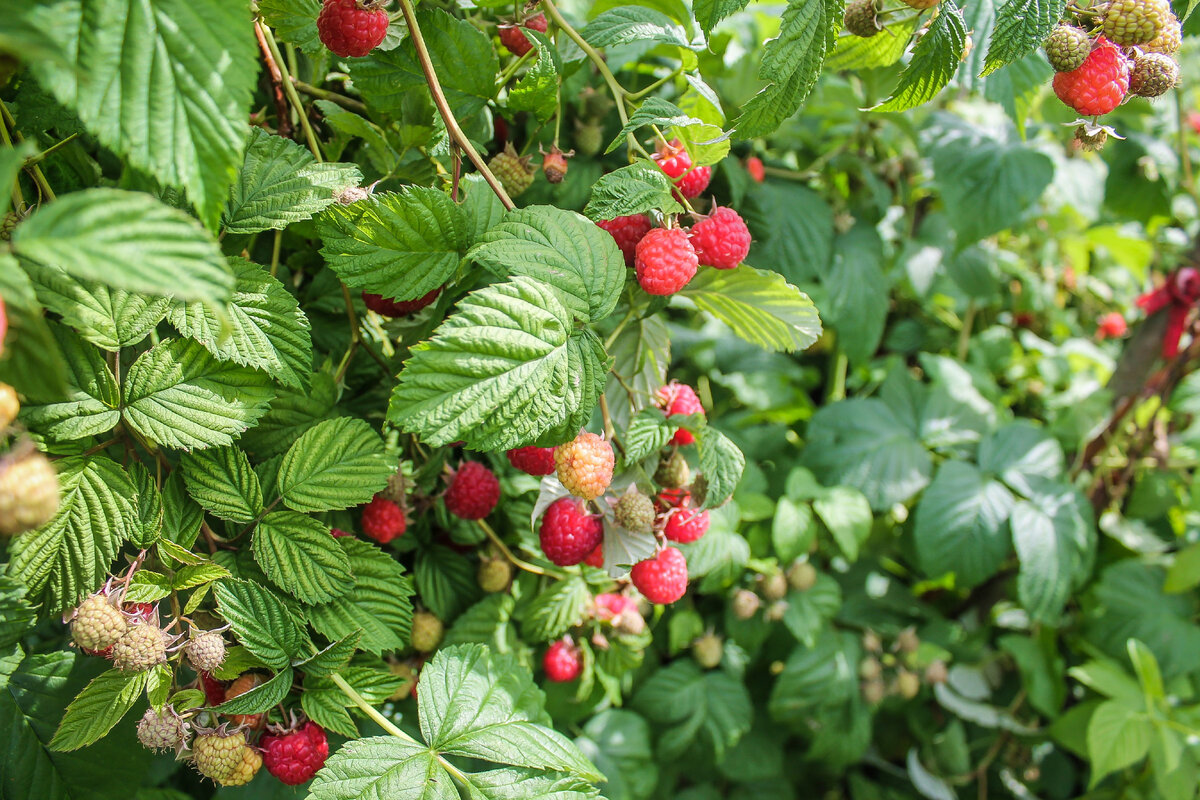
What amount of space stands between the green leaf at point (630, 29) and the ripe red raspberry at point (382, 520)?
506mm

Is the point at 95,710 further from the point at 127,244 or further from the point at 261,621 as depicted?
the point at 127,244

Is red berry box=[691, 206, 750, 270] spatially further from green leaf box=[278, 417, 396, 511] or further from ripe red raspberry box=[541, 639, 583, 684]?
ripe red raspberry box=[541, 639, 583, 684]

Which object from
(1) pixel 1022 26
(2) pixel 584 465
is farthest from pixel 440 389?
(1) pixel 1022 26

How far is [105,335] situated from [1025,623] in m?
1.78

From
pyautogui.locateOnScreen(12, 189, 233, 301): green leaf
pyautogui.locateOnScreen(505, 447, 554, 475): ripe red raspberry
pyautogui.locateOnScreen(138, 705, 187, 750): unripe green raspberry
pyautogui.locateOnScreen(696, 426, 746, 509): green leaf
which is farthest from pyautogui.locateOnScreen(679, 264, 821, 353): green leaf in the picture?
pyautogui.locateOnScreen(138, 705, 187, 750): unripe green raspberry

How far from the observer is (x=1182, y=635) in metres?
1.49

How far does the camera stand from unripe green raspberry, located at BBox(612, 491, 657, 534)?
0.73 meters

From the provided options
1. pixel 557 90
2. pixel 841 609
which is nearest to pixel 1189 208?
pixel 841 609

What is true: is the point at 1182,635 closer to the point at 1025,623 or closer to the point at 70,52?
the point at 1025,623

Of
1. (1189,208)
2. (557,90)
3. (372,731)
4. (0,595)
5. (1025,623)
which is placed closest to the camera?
(0,595)

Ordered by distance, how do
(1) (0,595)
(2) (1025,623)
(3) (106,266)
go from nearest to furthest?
(3) (106,266)
(1) (0,595)
(2) (1025,623)

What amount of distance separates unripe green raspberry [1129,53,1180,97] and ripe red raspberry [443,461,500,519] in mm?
729

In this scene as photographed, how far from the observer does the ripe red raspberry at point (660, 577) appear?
2.55 feet

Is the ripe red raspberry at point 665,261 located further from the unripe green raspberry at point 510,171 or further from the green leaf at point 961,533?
the green leaf at point 961,533
